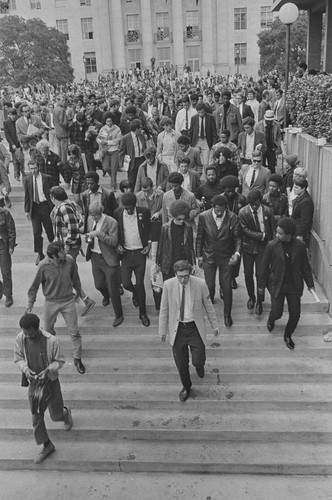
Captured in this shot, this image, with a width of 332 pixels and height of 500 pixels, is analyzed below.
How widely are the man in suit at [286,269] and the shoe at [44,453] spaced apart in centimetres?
332

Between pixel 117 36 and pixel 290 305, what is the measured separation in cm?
6334

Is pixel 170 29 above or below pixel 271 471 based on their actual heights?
above

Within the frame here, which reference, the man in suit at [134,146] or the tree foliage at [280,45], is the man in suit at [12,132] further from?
the tree foliage at [280,45]

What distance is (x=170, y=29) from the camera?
6366cm

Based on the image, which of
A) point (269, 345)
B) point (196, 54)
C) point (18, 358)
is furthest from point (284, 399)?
point (196, 54)

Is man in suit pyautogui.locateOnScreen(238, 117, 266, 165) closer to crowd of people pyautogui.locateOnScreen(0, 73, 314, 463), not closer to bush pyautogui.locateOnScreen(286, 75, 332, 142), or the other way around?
crowd of people pyautogui.locateOnScreen(0, 73, 314, 463)

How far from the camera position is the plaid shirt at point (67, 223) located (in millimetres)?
7828

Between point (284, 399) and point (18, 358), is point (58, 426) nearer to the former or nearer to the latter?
point (18, 358)

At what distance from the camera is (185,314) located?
240 inches

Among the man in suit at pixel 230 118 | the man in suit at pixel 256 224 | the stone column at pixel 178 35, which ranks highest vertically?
the stone column at pixel 178 35

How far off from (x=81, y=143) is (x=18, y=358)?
7.09 meters

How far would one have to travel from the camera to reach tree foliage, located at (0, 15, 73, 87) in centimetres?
3950

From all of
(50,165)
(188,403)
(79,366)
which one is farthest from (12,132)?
(188,403)

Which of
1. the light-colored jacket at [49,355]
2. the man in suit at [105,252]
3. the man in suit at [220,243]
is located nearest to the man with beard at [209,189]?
the man in suit at [220,243]
